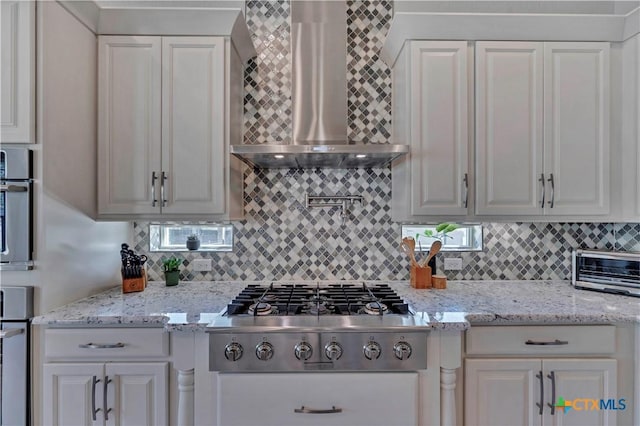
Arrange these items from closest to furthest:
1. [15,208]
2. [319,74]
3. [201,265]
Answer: [15,208] < [319,74] < [201,265]

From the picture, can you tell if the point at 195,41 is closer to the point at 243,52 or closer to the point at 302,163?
the point at 243,52

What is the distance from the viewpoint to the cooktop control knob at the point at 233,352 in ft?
4.69

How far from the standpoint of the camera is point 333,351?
1422 millimetres

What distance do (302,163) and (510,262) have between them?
1.56m

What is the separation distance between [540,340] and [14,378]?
7.83 ft

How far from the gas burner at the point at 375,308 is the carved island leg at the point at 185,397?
2.70 ft

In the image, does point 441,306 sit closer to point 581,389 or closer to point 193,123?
point 581,389

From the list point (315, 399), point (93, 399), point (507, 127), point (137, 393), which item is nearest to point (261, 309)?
point (315, 399)

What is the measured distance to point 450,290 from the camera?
80.1 inches

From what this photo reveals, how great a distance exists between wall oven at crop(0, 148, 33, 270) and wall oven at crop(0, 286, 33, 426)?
5.5 inches

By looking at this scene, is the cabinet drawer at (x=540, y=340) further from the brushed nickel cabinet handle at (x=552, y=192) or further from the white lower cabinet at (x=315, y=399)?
the brushed nickel cabinet handle at (x=552, y=192)

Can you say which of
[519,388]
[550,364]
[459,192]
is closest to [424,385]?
[519,388]

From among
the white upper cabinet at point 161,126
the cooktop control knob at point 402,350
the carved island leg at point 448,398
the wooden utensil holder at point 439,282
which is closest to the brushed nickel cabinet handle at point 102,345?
the white upper cabinet at point 161,126

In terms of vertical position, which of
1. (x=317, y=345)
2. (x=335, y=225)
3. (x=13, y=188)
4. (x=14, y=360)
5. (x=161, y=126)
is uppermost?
(x=161, y=126)
